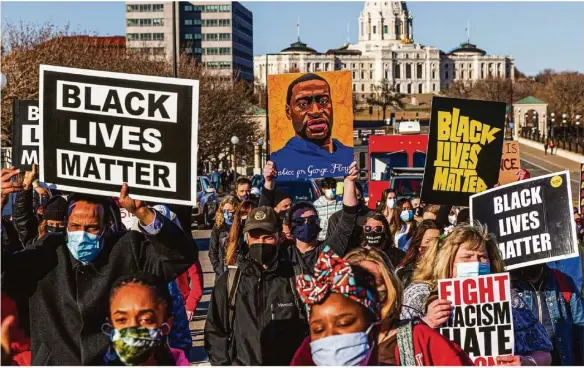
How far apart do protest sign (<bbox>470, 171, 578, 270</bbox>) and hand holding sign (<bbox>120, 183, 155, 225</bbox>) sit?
2.32 meters

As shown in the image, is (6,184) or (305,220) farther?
(305,220)

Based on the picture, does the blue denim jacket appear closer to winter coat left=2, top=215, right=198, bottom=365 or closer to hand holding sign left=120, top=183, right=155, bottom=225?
winter coat left=2, top=215, right=198, bottom=365

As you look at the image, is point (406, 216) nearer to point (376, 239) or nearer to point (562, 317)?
point (376, 239)

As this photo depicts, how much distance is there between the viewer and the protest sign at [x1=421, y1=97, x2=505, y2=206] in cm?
830

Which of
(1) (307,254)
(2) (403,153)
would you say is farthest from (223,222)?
(2) (403,153)

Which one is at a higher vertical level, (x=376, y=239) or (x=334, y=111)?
(x=334, y=111)

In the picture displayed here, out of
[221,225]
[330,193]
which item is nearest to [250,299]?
[221,225]

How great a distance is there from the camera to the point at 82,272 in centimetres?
514

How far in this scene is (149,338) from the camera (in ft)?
13.5

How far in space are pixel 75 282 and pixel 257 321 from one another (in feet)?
3.38

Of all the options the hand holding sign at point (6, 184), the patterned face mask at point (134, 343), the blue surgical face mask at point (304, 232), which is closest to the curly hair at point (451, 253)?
the patterned face mask at point (134, 343)

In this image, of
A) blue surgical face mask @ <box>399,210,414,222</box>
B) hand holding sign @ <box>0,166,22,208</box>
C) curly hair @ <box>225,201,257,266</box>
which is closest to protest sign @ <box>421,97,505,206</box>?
curly hair @ <box>225,201,257,266</box>

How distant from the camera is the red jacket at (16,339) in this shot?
5.13m

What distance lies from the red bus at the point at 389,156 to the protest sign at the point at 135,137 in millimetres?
22295
